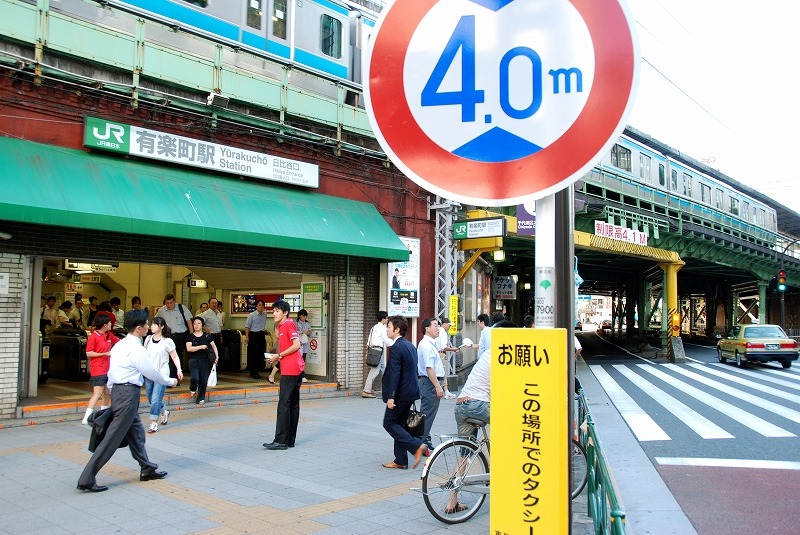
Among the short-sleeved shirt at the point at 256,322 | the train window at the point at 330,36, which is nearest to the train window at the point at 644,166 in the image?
the train window at the point at 330,36

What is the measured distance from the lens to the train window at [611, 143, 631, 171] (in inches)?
969

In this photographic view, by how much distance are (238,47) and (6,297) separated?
20.7 ft

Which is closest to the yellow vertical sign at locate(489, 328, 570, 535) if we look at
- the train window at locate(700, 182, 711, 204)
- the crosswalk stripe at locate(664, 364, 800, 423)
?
the crosswalk stripe at locate(664, 364, 800, 423)

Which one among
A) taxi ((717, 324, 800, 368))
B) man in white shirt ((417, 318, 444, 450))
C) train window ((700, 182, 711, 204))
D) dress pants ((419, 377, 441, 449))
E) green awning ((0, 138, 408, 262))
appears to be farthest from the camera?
train window ((700, 182, 711, 204))

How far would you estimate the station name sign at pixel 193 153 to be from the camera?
1116 centimetres

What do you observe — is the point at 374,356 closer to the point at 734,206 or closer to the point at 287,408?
the point at 287,408

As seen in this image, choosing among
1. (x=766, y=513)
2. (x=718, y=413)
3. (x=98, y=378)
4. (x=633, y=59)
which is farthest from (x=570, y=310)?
(x=718, y=413)

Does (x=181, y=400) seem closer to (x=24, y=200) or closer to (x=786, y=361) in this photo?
(x=24, y=200)

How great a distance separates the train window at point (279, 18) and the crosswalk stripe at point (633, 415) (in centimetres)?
1035

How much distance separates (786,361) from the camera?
2369 centimetres

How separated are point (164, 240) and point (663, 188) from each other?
74.1ft

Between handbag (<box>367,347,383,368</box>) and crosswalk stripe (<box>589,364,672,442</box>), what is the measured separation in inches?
197

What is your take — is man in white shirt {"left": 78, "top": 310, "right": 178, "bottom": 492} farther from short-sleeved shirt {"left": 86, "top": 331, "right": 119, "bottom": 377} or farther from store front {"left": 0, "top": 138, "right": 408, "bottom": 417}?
store front {"left": 0, "top": 138, "right": 408, "bottom": 417}

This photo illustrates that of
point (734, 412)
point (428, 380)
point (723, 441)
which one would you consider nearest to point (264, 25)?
point (428, 380)
